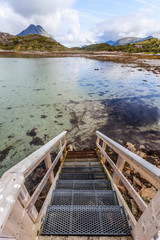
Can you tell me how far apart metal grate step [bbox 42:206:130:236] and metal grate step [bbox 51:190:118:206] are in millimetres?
366

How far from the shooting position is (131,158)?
1612 millimetres

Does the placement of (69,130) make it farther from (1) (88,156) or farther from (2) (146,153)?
(2) (146,153)

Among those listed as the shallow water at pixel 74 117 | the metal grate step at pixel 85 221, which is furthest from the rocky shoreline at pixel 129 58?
the metal grate step at pixel 85 221

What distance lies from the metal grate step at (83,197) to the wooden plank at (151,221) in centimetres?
114

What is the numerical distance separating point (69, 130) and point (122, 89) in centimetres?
1069

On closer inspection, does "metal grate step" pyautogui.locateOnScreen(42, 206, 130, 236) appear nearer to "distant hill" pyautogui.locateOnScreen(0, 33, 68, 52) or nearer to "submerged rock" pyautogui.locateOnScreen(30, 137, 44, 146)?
"submerged rock" pyautogui.locateOnScreen(30, 137, 44, 146)

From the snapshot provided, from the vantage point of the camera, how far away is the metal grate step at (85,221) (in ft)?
5.26

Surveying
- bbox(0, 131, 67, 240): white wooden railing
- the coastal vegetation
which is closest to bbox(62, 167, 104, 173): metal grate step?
bbox(0, 131, 67, 240): white wooden railing

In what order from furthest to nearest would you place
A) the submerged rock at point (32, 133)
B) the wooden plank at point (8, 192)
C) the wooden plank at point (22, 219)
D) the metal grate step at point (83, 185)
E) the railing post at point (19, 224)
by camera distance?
the submerged rock at point (32, 133)
the metal grate step at point (83, 185)
the wooden plank at point (22, 219)
the railing post at point (19, 224)
the wooden plank at point (8, 192)

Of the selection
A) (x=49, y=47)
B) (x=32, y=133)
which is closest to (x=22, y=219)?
(x=32, y=133)

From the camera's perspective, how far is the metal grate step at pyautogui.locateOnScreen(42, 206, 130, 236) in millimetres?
1604

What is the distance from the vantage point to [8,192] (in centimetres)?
94

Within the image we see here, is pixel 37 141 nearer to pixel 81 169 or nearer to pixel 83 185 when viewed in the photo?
pixel 81 169

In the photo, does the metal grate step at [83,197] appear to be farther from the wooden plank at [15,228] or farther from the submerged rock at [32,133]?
the submerged rock at [32,133]
